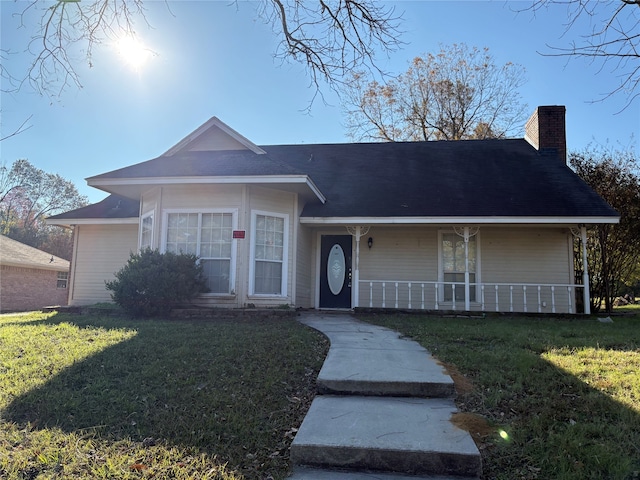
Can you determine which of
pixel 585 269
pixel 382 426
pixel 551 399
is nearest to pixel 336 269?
pixel 585 269

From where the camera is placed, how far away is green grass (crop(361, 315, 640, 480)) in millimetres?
3066

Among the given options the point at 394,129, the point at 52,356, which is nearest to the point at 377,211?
the point at 52,356

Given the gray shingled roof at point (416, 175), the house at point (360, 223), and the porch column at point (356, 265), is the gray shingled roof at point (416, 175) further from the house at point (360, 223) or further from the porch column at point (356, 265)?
the porch column at point (356, 265)

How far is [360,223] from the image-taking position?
36.5 feet

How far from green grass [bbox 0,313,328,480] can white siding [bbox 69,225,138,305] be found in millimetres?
7022

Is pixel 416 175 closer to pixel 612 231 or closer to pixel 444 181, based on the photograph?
pixel 444 181

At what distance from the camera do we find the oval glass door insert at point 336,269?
496 inches

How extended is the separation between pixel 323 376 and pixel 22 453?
2695 millimetres

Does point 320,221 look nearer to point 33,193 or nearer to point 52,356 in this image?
point 52,356

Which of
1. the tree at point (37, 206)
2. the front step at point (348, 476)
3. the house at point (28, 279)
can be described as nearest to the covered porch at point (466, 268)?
the front step at point (348, 476)

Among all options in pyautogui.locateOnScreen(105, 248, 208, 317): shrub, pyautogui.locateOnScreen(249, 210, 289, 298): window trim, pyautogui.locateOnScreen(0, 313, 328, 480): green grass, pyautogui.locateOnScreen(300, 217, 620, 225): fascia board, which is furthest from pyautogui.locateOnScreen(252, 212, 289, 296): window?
pyautogui.locateOnScreen(0, 313, 328, 480): green grass

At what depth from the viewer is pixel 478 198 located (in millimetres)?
11594

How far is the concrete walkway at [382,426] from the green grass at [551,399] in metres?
0.25

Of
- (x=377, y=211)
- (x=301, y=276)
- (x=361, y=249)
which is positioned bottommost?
(x=301, y=276)
